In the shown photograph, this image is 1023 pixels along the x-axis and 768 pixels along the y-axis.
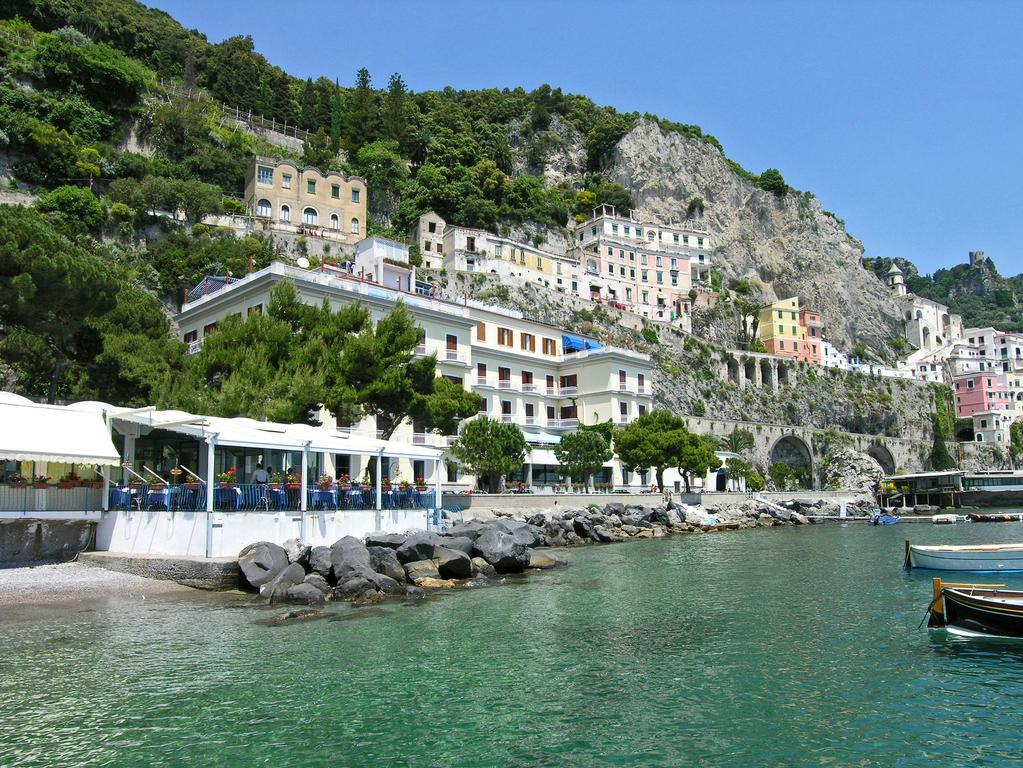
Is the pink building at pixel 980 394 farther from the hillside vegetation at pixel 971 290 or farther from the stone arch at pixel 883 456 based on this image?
the hillside vegetation at pixel 971 290

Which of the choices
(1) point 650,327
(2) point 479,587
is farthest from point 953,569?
(1) point 650,327

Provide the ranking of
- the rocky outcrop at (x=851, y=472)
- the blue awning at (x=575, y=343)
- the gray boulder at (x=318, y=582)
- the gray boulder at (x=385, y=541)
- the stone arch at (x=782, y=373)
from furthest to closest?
the stone arch at (x=782, y=373) → the rocky outcrop at (x=851, y=472) → the blue awning at (x=575, y=343) → the gray boulder at (x=385, y=541) → the gray boulder at (x=318, y=582)

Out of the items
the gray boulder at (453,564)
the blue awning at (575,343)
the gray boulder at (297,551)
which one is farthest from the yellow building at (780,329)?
the gray boulder at (297,551)

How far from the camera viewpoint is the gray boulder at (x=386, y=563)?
66.0 feet

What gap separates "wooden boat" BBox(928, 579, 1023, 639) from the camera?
13211 millimetres

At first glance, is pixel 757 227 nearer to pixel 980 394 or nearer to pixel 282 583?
pixel 980 394

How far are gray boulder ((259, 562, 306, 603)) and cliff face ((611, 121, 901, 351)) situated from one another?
8997cm

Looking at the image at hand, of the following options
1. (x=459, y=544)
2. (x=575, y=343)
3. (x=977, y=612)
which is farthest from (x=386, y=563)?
(x=575, y=343)

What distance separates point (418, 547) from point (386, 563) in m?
1.33

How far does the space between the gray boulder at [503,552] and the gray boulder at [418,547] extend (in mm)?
1457

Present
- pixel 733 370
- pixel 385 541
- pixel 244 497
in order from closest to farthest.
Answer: pixel 244 497
pixel 385 541
pixel 733 370

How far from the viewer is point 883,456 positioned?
262ft

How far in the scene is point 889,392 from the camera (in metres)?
89.1

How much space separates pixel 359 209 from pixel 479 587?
54838mm
